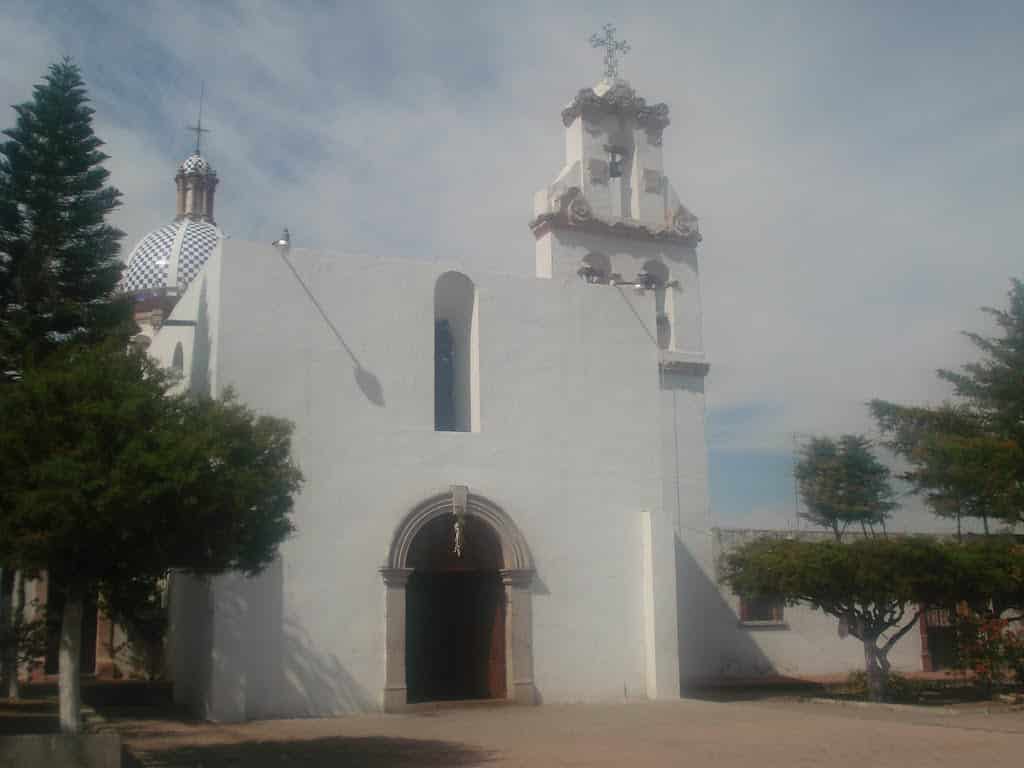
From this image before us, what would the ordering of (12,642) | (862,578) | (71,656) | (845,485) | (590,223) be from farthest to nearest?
(845,485) < (590,223) < (862,578) < (12,642) < (71,656)

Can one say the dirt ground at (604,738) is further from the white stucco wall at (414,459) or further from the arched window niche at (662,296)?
the arched window niche at (662,296)

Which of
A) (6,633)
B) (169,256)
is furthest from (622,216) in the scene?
(6,633)

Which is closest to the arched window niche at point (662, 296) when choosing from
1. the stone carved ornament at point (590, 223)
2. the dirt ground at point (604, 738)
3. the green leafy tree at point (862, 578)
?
the stone carved ornament at point (590, 223)

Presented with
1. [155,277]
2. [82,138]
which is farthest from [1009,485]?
[155,277]

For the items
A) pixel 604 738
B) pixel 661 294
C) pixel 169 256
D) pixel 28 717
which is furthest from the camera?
pixel 169 256

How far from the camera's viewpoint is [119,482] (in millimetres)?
9906

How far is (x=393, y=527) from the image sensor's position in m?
16.3

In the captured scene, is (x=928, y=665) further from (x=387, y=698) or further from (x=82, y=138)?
(x=82, y=138)

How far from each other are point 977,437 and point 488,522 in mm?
11804

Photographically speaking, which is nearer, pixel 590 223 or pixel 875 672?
pixel 875 672

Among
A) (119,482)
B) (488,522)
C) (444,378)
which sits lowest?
(119,482)

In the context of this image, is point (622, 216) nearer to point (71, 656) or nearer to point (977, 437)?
point (977, 437)

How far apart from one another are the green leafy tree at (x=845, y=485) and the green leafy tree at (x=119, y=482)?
29.9 metres

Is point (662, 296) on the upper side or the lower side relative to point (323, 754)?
upper
